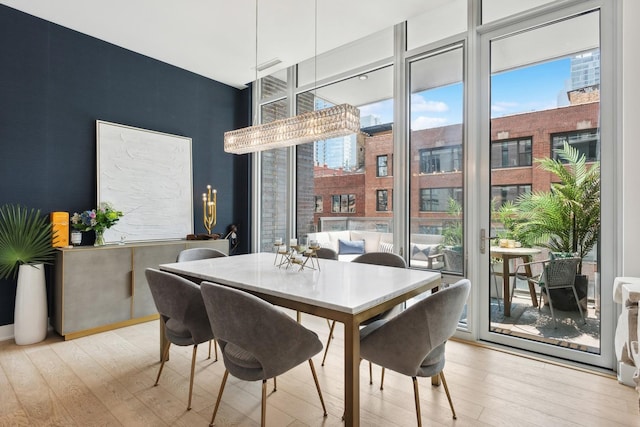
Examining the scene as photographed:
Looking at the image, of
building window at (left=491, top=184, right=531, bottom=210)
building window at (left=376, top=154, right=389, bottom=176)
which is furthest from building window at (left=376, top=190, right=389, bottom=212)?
building window at (left=491, top=184, right=531, bottom=210)

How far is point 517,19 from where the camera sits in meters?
2.82

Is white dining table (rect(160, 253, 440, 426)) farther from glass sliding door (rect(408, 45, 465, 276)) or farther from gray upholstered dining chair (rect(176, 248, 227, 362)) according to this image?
glass sliding door (rect(408, 45, 465, 276))

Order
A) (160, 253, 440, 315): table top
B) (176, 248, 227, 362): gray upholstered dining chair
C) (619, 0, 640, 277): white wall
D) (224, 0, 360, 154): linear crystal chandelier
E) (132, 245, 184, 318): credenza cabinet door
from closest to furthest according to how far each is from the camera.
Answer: (160, 253, 440, 315): table top → (619, 0, 640, 277): white wall → (224, 0, 360, 154): linear crystal chandelier → (176, 248, 227, 362): gray upholstered dining chair → (132, 245, 184, 318): credenza cabinet door

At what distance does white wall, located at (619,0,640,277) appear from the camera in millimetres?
2256

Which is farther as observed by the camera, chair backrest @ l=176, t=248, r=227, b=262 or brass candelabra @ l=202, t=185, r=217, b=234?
brass candelabra @ l=202, t=185, r=217, b=234

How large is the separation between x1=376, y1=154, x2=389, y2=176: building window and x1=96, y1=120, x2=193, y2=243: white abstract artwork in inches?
94.3

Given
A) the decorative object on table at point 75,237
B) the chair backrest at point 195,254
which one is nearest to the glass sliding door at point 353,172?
the chair backrest at point 195,254

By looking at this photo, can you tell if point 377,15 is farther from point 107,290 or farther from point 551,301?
point 107,290

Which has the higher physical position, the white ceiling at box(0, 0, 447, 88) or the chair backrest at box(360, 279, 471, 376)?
the white ceiling at box(0, 0, 447, 88)

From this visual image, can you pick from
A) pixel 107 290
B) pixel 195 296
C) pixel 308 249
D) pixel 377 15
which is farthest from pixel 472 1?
pixel 107 290

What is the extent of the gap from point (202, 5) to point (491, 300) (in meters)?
3.65

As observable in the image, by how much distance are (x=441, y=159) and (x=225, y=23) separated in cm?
245

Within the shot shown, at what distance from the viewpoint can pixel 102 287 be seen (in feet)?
10.9

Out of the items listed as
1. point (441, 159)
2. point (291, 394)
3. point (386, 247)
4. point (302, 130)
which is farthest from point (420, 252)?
point (291, 394)
